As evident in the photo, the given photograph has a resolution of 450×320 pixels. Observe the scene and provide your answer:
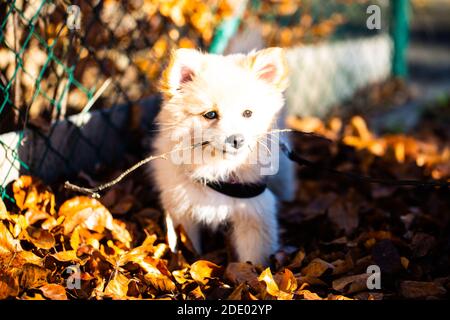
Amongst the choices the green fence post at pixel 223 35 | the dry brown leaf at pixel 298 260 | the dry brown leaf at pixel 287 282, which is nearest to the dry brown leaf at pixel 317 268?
the dry brown leaf at pixel 298 260

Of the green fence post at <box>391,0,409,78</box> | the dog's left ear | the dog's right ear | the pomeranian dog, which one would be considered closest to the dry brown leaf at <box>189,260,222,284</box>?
the pomeranian dog

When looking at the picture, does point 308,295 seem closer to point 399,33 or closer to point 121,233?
point 121,233

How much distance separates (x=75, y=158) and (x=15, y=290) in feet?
4.45

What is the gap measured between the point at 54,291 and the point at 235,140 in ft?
3.32

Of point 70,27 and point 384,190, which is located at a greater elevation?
point 70,27

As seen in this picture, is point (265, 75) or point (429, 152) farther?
point (429, 152)

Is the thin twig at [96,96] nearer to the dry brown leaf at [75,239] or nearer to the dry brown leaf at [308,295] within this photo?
the dry brown leaf at [75,239]

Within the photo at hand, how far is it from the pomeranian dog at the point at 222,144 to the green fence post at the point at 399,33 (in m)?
5.17

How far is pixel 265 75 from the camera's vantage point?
2609mm

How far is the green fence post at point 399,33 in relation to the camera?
7.08m

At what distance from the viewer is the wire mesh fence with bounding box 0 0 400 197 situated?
9.55ft

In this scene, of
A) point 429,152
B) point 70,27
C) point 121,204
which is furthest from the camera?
point 429,152
